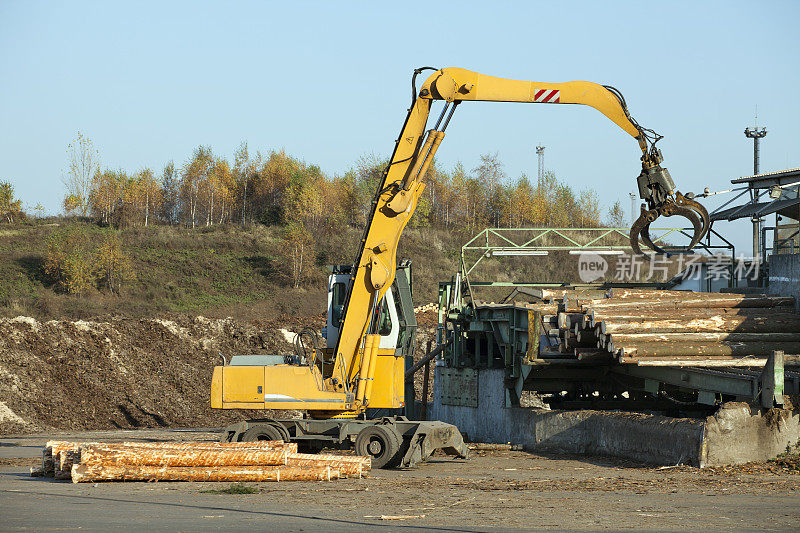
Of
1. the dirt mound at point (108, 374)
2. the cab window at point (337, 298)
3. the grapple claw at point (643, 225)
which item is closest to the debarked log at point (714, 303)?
the grapple claw at point (643, 225)

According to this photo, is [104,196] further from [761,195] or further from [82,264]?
[761,195]

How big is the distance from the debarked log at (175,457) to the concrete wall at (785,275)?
10.9 metres

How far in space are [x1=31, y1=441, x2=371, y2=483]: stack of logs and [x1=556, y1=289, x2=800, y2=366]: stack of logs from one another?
18.0 feet

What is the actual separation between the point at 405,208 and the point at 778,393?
6960mm

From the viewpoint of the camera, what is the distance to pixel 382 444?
50.1 feet

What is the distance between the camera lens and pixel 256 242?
64125 mm

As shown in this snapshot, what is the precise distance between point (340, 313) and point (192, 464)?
17.7 feet

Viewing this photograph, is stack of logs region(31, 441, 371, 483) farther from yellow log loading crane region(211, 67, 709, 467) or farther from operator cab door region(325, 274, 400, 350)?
operator cab door region(325, 274, 400, 350)

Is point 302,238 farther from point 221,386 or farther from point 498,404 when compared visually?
point 221,386

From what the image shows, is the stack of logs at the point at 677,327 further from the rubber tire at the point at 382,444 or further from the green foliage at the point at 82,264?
the green foliage at the point at 82,264

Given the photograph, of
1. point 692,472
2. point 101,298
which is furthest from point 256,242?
point 692,472

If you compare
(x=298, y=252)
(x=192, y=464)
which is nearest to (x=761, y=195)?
(x=192, y=464)

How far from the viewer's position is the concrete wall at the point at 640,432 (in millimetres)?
13797

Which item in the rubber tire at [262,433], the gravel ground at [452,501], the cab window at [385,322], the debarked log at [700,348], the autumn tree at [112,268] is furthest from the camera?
the autumn tree at [112,268]
